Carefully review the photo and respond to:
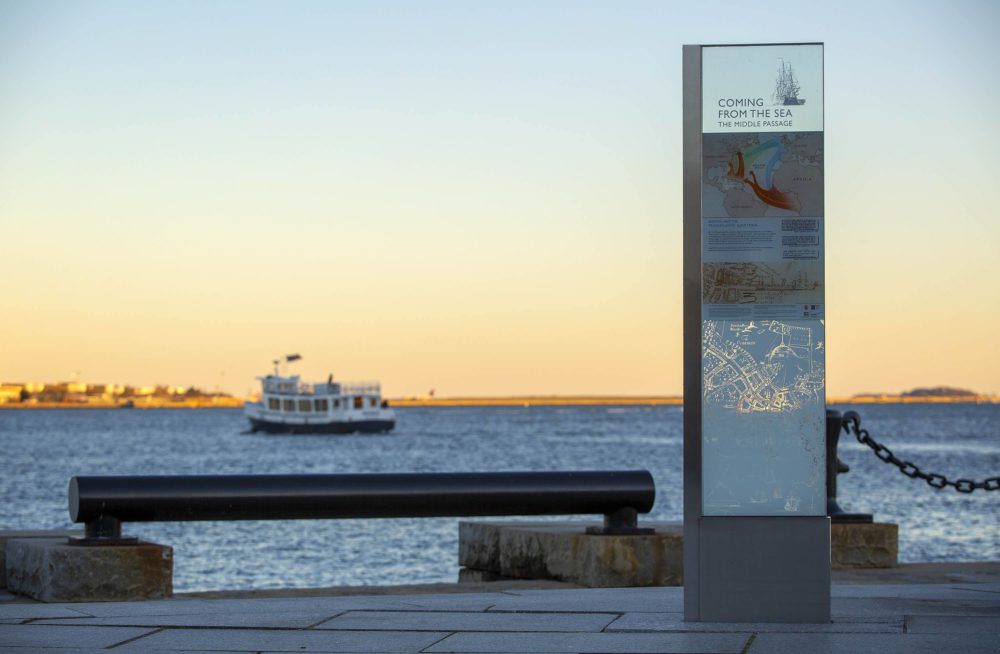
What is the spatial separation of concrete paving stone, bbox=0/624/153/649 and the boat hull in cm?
11267

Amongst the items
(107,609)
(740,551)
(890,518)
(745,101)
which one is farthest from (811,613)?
(890,518)

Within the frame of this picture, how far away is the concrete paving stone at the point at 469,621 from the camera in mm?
6168

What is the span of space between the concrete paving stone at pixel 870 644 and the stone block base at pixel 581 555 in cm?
291

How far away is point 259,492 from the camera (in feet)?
28.2

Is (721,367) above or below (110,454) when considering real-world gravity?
above

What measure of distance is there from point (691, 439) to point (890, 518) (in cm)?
3016

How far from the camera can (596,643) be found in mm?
5637

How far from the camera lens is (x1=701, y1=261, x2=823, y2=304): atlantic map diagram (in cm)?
631

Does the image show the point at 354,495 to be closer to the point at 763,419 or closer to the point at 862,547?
the point at 763,419

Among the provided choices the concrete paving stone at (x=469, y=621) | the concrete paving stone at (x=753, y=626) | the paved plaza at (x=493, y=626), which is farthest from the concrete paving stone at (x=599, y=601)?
the concrete paving stone at (x=753, y=626)

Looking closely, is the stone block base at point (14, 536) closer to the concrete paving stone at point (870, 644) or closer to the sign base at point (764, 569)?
the sign base at point (764, 569)

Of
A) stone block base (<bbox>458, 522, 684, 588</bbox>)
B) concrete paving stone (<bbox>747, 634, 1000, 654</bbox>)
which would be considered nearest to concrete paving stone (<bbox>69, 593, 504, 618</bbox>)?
stone block base (<bbox>458, 522, 684, 588</bbox>)

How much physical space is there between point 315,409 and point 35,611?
4444 inches

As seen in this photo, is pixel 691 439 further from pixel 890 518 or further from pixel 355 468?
pixel 355 468
